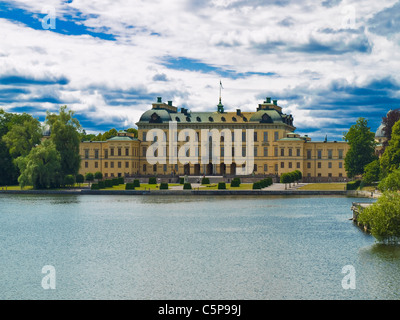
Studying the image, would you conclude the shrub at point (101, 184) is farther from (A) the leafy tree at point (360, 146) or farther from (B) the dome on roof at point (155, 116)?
(A) the leafy tree at point (360, 146)

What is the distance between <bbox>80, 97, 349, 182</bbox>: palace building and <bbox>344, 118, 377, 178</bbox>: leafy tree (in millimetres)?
23756

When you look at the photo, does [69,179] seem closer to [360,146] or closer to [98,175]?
[98,175]

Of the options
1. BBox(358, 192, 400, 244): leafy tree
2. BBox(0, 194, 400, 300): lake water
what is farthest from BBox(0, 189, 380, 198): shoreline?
BBox(358, 192, 400, 244): leafy tree

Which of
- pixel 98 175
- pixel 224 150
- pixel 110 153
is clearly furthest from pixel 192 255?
pixel 110 153

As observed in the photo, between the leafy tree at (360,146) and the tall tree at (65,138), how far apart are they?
3821cm

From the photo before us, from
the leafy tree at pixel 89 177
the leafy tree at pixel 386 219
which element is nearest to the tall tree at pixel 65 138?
the leafy tree at pixel 89 177

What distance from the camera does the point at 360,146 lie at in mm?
84500

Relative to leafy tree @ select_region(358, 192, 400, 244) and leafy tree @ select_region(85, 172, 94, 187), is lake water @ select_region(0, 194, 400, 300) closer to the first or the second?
leafy tree @ select_region(358, 192, 400, 244)

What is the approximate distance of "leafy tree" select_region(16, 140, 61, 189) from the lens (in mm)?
81062

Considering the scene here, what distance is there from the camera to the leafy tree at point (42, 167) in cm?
8106

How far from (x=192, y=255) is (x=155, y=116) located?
3344 inches
